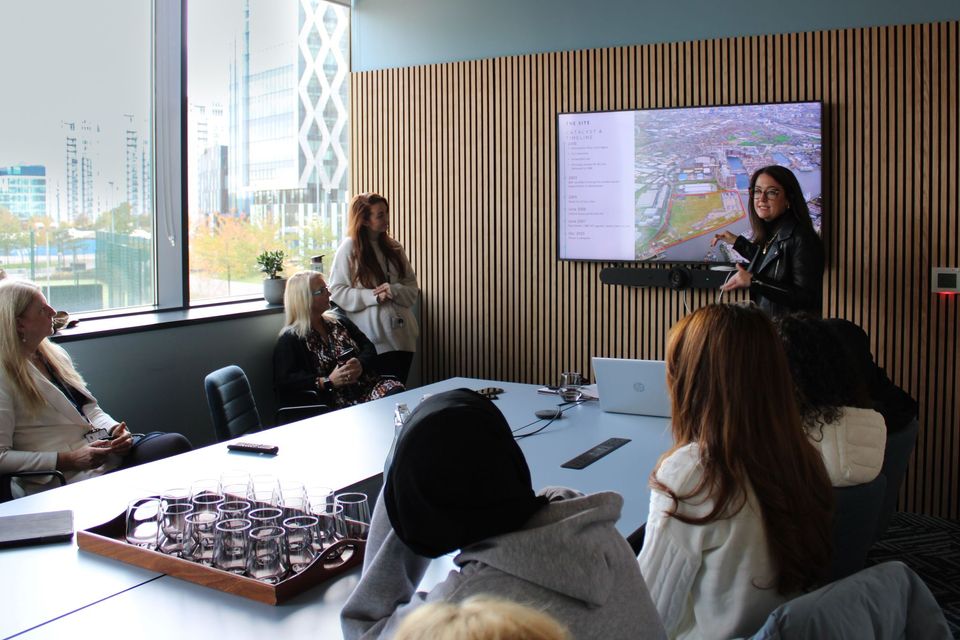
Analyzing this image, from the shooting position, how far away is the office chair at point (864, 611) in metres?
1.50

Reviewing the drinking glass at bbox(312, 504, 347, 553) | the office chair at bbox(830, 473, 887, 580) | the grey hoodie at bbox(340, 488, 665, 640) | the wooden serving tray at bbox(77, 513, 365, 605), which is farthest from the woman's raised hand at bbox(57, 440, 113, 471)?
the office chair at bbox(830, 473, 887, 580)

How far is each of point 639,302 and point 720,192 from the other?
37.6 inches

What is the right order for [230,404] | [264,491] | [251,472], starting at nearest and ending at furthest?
[264,491]
[251,472]
[230,404]

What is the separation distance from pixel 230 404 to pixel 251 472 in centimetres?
147

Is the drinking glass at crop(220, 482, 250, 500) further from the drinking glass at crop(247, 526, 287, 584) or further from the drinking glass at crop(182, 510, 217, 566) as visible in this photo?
the drinking glass at crop(247, 526, 287, 584)

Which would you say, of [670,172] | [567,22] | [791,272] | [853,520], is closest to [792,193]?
[791,272]

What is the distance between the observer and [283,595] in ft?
6.62

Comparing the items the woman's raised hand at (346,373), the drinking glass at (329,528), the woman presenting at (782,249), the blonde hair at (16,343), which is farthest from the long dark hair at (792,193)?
the blonde hair at (16,343)

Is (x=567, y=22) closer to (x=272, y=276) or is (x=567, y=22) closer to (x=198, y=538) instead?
(x=272, y=276)

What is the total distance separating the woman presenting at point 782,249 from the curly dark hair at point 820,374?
239cm

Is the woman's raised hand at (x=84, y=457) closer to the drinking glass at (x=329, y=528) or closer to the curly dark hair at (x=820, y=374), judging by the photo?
the drinking glass at (x=329, y=528)

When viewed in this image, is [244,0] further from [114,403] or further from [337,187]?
[114,403]

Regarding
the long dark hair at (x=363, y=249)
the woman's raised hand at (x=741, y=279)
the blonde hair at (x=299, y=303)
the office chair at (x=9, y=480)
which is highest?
the long dark hair at (x=363, y=249)

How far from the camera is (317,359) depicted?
5660mm
